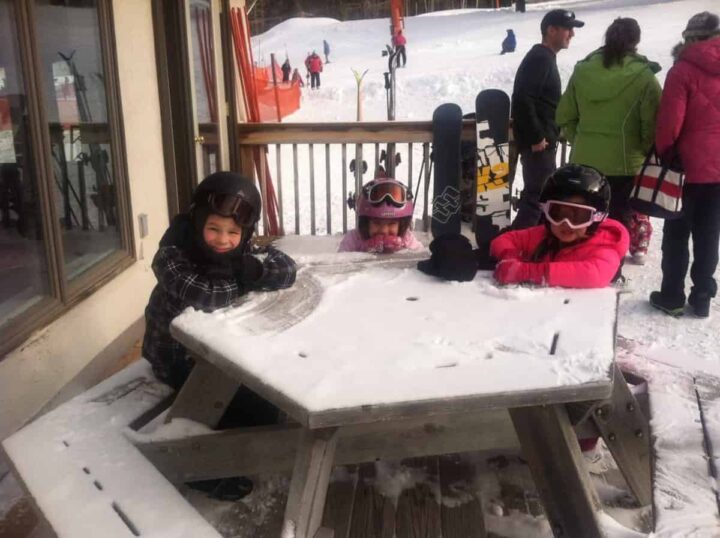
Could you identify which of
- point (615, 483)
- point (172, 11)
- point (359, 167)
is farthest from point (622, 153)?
point (172, 11)

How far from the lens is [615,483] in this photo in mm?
2545

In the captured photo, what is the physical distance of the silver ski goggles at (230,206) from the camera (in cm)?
237

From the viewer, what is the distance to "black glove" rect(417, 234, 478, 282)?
244cm

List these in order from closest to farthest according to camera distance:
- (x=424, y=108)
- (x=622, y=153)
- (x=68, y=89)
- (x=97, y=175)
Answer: (x=68, y=89) < (x=97, y=175) < (x=622, y=153) < (x=424, y=108)

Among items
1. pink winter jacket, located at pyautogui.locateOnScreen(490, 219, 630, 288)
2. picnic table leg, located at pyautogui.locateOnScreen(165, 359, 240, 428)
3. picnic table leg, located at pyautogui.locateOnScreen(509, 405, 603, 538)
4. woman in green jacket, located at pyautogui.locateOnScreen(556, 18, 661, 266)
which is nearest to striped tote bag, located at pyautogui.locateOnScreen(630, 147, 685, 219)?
woman in green jacket, located at pyautogui.locateOnScreen(556, 18, 661, 266)

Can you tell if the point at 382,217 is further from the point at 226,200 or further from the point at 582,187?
the point at 226,200

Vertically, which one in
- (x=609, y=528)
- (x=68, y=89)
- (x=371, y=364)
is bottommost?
(x=609, y=528)

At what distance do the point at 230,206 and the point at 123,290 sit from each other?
5.58ft

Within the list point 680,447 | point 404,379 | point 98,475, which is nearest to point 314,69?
point 680,447

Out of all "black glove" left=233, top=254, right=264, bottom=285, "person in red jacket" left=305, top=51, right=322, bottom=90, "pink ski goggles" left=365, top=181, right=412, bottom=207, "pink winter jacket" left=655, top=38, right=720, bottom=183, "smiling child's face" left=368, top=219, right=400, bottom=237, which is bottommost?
"smiling child's face" left=368, top=219, right=400, bottom=237

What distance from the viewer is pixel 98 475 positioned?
193 centimetres

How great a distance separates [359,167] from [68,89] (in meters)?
2.92

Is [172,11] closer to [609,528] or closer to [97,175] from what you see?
[97,175]

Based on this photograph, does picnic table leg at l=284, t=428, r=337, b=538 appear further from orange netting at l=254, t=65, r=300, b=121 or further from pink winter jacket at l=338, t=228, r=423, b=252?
orange netting at l=254, t=65, r=300, b=121
